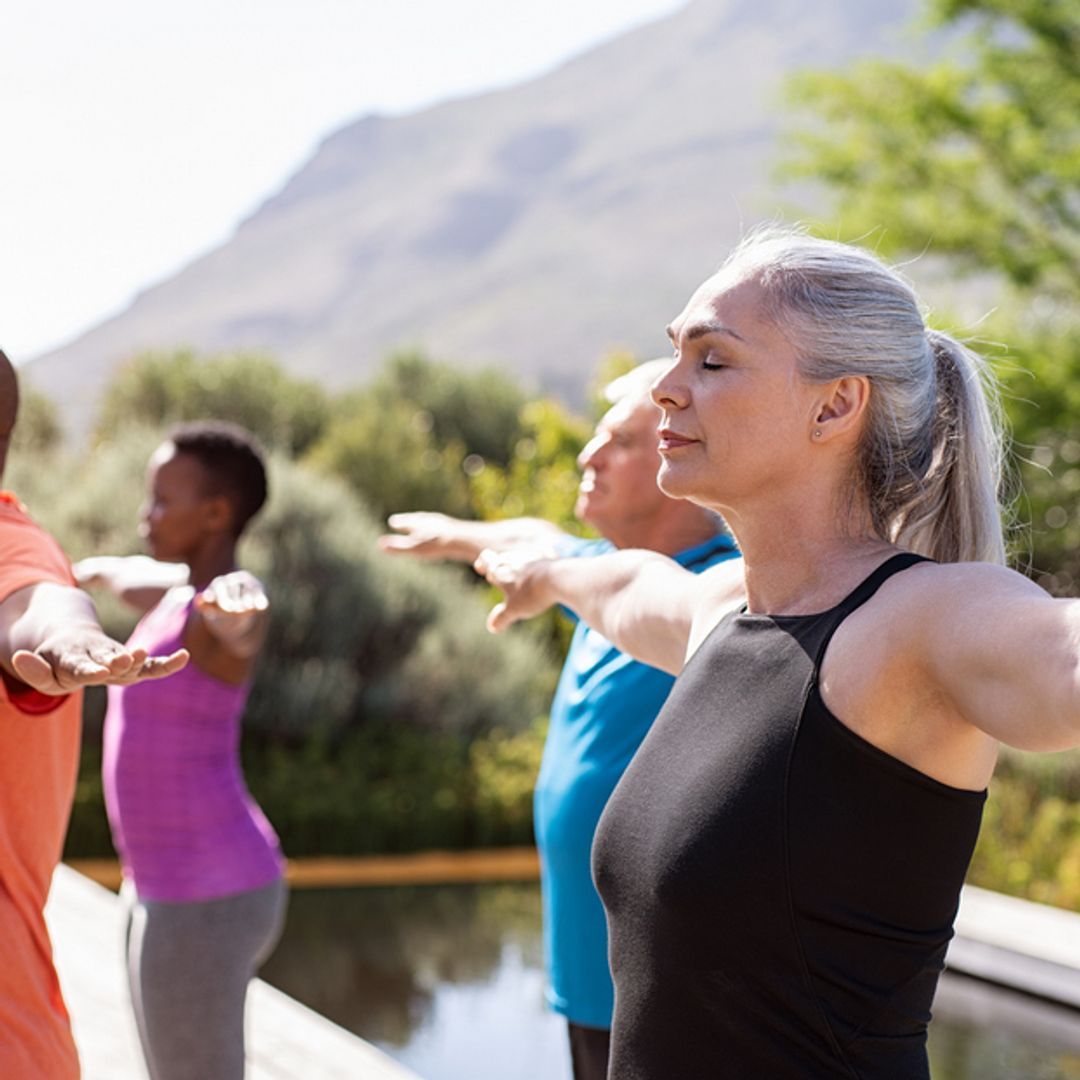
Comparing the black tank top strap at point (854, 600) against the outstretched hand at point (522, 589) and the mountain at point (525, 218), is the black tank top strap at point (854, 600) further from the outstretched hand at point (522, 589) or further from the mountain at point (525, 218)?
the mountain at point (525, 218)

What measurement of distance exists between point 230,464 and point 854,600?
251 cm

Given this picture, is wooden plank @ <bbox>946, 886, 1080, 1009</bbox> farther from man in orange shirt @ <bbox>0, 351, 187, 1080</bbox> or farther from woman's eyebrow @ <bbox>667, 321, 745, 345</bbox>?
woman's eyebrow @ <bbox>667, 321, 745, 345</bbox>

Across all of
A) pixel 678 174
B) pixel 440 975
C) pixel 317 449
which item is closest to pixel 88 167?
pixel 678 174

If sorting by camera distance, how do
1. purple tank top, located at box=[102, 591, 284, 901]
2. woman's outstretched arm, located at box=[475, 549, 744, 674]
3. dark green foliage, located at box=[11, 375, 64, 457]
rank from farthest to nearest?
dark green foliage, located at box=[11, 375, 64, 457] < purple tank top, located at box=[102, 591, 284, 901] < woman's outstretched arm, located at box=[475, 549, 744, 674]

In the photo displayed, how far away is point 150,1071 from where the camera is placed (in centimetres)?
335

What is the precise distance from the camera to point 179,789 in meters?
3.48

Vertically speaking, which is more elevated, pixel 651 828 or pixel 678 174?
pixel 651 828

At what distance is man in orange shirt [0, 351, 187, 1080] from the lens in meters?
1.79

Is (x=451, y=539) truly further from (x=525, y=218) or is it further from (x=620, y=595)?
(x=525, y=218)

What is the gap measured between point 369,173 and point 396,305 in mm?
45947

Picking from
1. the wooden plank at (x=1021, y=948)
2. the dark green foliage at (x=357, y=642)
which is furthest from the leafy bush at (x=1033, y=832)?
the dark green foliage at (x=357, y=642)

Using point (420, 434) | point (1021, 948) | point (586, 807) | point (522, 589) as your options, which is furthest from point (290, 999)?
point (420, 434)

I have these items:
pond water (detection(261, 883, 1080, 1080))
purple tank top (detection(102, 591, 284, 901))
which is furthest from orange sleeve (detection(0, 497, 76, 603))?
pond water (detection(261, 883, 1080, 1080))

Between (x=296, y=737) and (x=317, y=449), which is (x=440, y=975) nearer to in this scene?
(x=296, y=737)
